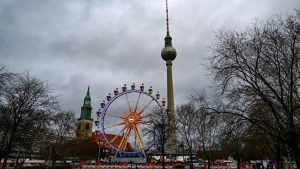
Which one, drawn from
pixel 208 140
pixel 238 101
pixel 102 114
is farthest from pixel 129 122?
pixel 238 101

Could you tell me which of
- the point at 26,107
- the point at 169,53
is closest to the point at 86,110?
the point at 169,53

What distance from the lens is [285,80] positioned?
11.8 metres

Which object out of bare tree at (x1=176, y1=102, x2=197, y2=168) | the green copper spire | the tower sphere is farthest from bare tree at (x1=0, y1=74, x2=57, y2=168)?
the green copper spire

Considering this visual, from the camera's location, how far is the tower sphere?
85.1 meters

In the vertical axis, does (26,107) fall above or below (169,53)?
below

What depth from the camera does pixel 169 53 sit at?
279 feet

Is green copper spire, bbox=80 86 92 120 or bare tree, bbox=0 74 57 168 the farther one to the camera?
green copper spire, bbox=80 86 92 120

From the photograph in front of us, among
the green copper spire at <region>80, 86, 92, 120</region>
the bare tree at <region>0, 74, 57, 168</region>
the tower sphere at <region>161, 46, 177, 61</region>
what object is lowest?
the bare tree at <region>0, 74, 57, 168</region>

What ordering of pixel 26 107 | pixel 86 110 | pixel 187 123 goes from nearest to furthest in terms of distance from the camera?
1. pixel 26 107
2. pixel 187 123
3. pixel 86 110

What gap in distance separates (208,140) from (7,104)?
23.2m

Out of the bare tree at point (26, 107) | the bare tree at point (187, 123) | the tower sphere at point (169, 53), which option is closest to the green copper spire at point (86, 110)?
the tower sphere at point (169, 53)

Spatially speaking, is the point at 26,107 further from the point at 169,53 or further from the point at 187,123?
the point at 169,53

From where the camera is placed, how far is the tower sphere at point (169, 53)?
8512 cm

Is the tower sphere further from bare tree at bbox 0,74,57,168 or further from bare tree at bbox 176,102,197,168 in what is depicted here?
bare tree at bbox 0,74,57,168
